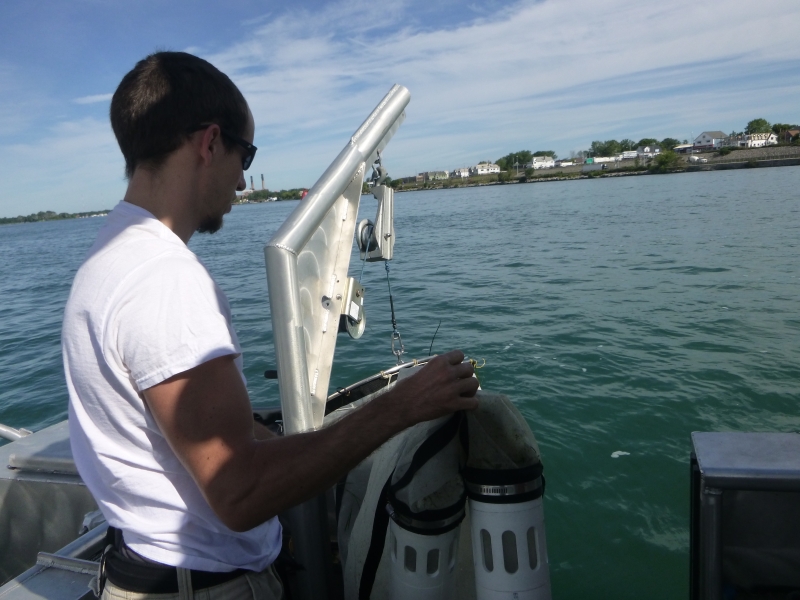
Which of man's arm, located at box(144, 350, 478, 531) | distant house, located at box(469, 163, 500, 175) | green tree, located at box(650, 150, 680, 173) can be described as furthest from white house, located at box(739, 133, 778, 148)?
man's arm, located at box(144, 350, 478, 531)

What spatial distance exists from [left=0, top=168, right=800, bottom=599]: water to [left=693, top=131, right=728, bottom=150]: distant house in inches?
5114

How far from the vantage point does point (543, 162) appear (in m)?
153

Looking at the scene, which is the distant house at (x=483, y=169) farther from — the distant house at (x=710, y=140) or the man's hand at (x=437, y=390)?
the man's hand at (x=437, y=390)

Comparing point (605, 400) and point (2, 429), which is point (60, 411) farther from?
point (605, 400)

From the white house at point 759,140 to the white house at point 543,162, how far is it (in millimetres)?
40879

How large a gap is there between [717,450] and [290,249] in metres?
1.47

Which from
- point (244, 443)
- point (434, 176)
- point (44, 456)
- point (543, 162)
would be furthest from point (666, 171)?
point (244, 443)

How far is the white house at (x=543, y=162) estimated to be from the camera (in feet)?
481

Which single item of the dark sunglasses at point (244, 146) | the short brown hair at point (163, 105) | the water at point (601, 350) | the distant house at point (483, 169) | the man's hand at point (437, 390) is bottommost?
the water at point (601, 350)

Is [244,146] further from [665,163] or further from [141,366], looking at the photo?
[665,163]

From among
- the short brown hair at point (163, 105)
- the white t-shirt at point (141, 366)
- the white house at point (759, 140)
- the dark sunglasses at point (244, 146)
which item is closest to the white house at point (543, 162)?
the white house at point (759, 140)

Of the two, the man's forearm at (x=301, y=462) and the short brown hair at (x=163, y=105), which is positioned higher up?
the short brown hair at (x=163, y=105)

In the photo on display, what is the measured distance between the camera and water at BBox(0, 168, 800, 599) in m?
5.34

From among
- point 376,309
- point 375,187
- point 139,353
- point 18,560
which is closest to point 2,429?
point 18,560
